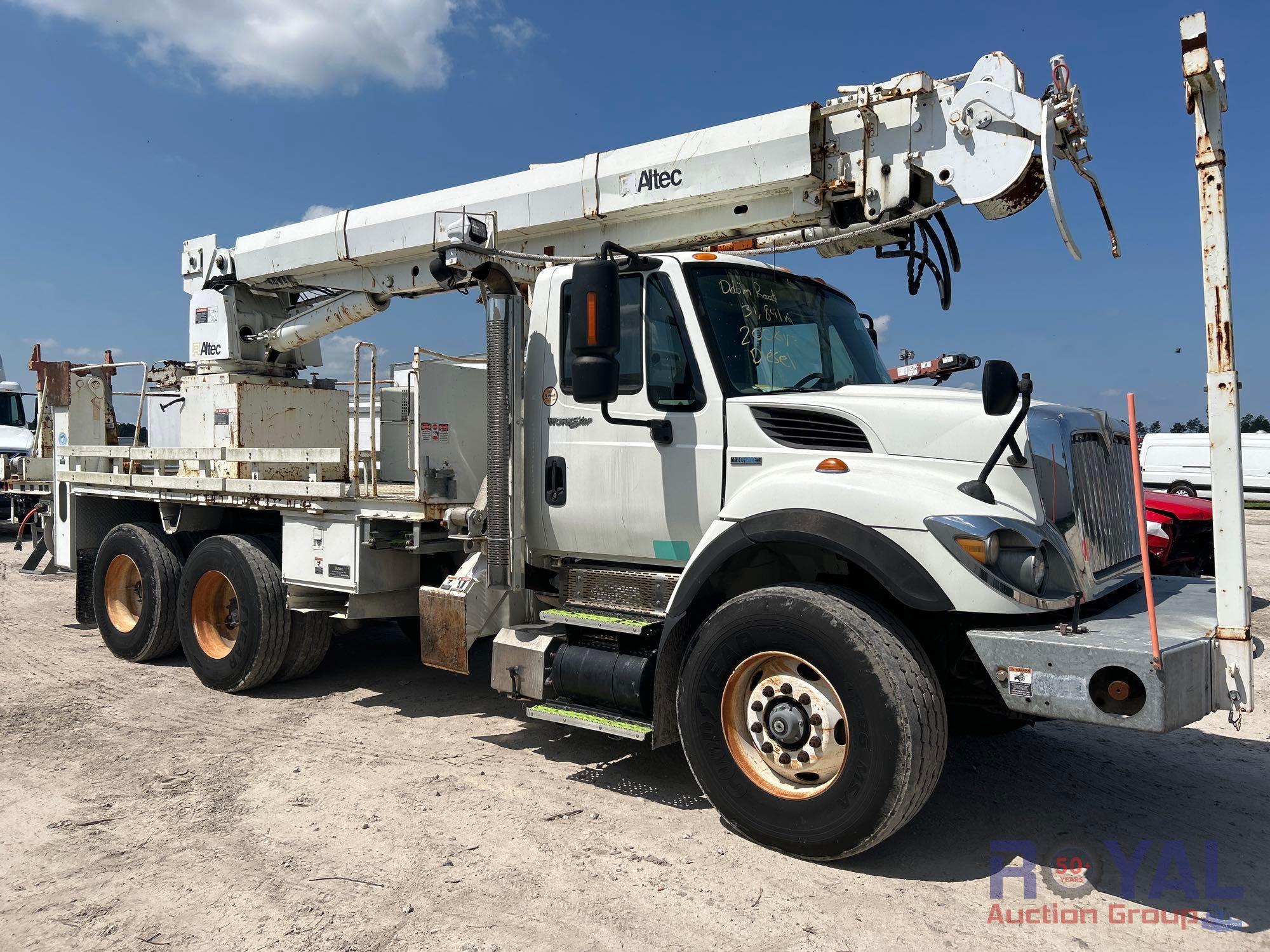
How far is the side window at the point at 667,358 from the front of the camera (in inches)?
187

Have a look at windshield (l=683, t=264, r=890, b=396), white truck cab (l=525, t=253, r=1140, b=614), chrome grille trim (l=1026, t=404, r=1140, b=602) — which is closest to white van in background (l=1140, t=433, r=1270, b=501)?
chrome grille trim (l=1026, t=404, r=1140, b=602)

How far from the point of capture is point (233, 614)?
23.4ft

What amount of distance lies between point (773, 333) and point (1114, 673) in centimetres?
235

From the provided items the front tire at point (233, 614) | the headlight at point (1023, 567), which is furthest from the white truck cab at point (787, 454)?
the front tire at point (233, 614)

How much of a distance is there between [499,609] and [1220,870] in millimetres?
3754

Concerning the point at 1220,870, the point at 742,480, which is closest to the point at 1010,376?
the point at 742,480

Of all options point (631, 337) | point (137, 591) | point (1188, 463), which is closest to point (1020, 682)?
point (631, 337)

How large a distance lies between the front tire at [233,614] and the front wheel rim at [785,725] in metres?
3.88

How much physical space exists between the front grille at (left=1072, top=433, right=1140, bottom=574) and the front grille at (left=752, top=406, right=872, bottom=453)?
3.19 ft

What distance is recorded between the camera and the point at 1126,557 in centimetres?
470

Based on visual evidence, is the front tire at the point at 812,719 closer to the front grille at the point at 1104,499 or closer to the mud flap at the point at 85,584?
the front grille at the point at 1104,499

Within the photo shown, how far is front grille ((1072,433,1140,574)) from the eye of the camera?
4230mm

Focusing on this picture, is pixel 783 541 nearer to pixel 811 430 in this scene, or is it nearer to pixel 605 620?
pixel 811 430

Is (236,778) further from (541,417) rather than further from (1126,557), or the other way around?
(1126,557)
